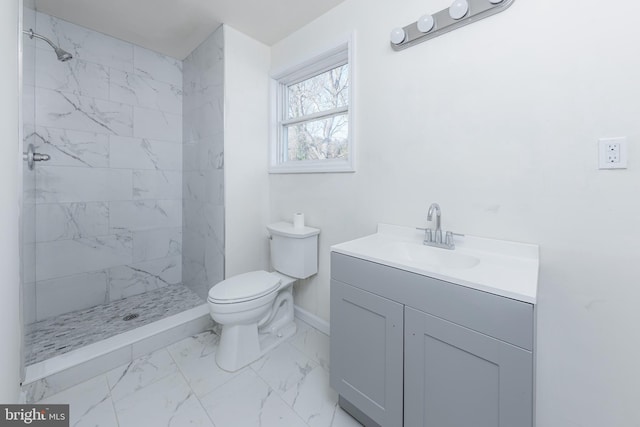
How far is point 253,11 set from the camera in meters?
1.83

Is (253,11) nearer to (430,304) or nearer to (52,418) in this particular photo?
(430,304)

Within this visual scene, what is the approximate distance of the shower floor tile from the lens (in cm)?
165

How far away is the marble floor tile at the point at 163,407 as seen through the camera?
1218mm

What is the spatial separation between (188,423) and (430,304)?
1.27 m

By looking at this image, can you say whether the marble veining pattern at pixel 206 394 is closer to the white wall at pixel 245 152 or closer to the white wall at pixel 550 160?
the white wall at pixel 245 152

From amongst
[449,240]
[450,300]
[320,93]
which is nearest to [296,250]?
[449,240]

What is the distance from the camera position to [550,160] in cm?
105

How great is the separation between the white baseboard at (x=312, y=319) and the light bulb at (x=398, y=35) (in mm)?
1921

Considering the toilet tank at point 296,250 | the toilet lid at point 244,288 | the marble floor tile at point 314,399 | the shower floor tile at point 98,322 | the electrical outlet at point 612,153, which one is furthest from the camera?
the toilet tank at point 296,250

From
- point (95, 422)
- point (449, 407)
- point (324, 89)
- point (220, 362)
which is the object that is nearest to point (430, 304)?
point (449, 407)

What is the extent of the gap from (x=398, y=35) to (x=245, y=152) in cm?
139

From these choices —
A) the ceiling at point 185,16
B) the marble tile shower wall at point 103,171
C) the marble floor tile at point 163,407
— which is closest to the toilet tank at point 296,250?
the marble floor tile at point 163,407

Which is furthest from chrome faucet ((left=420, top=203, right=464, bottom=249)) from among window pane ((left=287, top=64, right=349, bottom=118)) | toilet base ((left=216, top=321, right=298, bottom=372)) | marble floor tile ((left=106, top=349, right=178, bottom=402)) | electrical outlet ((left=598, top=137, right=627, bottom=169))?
marble floor tile ((left=106, top=349, right=178, bottom=402))

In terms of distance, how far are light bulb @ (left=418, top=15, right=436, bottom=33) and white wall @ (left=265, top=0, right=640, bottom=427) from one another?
0.25 feet
